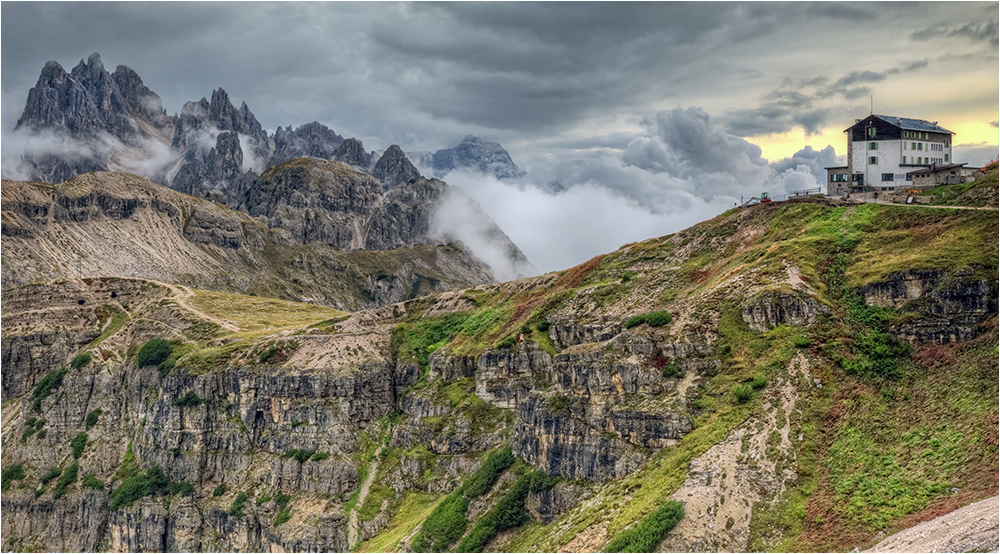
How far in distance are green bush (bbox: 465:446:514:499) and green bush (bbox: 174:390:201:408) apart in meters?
69.1

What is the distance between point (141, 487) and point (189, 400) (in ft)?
58.9

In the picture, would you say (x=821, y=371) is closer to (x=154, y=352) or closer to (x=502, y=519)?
(x=502, y=519)

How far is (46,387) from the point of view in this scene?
188625 mm

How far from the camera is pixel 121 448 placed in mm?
172750

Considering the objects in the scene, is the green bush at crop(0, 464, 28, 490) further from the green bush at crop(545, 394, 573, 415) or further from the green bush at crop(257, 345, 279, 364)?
the green bush at crop(545, 394, 573, 415)

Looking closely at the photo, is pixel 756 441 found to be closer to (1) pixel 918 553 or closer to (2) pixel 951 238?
(1) pixel 918 553

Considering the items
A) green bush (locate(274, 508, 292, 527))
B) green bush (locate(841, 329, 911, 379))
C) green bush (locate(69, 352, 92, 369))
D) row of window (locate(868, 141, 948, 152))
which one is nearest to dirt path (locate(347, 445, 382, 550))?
green bush (locate(274, 508, 292, 527))

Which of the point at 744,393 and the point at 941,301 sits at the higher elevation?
the point at 941,301

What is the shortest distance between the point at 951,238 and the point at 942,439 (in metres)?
31.7

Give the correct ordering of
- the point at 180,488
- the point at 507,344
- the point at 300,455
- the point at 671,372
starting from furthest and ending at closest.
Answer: the point at 180,488, the point at 300,455, the point at 507,344, the point at 671,372

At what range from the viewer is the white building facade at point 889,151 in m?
127

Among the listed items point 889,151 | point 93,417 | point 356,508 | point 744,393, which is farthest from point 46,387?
point 889,151

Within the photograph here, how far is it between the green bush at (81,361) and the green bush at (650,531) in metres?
146

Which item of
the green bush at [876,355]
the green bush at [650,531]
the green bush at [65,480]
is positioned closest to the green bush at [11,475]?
the green bush at [65,480]
